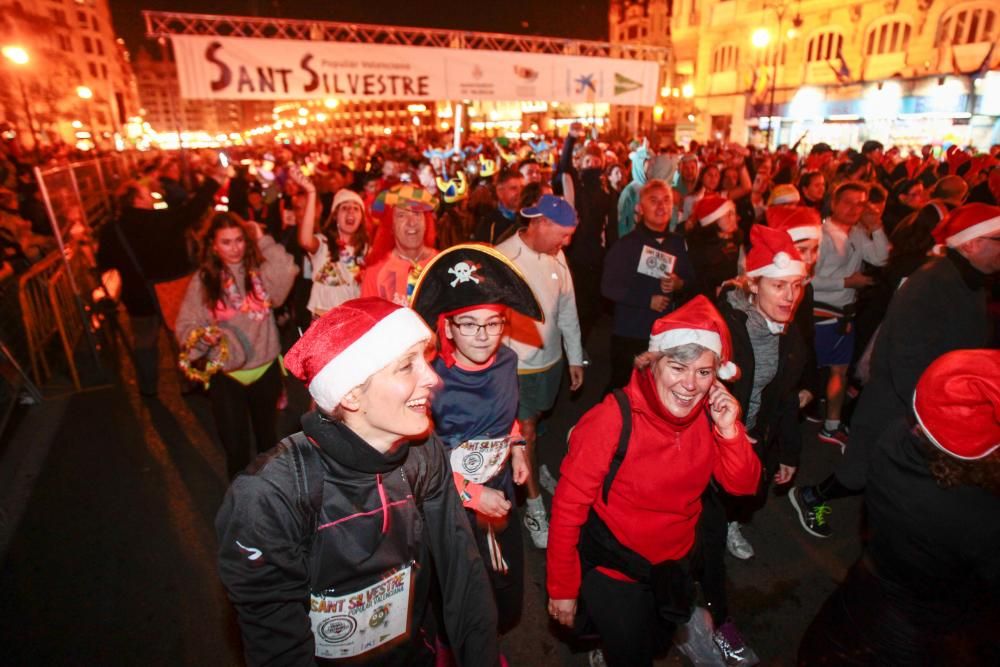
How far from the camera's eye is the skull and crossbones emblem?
2.63m

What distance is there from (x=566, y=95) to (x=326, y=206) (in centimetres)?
667

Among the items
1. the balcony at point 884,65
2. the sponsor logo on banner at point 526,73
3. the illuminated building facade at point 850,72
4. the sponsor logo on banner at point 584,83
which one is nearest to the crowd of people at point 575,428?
the sponsor logo on banner at point 526,73

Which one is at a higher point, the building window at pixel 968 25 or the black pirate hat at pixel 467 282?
the building window at pixel 968 25

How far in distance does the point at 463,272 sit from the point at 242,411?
2172 mm

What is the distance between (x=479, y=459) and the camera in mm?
2803

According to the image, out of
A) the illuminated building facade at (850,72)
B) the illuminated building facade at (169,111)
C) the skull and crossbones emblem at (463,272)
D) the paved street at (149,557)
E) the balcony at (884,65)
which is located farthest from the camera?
the illuminated building facade at (169,111)

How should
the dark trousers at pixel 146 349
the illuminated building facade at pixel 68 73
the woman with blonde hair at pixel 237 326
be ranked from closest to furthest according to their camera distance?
the woman with blonde hair at pixel 237 326 < the dark trousers at pixel 146 349 < the illuminated building facade at pixel 68 73

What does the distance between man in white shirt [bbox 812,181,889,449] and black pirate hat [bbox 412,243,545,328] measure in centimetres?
356

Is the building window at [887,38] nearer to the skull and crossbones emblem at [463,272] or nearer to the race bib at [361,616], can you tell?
the skull and crossbones emblem at [463,272]

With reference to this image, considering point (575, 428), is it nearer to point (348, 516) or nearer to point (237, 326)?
point (348, 516)

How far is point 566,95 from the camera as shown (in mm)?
12312

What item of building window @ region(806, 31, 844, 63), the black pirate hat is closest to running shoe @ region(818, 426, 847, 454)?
the black pirate hat

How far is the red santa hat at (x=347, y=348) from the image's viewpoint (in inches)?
65.2

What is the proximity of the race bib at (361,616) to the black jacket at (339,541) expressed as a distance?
3 centimetres
